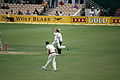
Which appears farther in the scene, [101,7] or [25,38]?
[101,7]

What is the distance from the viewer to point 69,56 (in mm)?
33812

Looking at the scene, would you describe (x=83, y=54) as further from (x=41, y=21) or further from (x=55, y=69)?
(x=41, y=21)

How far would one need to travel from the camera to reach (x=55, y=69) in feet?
87.2

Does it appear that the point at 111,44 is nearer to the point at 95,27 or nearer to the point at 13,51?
the point at 13,51

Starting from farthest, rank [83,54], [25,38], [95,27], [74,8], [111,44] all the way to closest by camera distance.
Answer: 1. [74,8]
2. [95,27]
3. [25,38]
4. [111,44]
5. [83,54]

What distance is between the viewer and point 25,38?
4759 cm

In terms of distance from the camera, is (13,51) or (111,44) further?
(111,44)

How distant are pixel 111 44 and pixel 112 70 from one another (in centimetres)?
1530

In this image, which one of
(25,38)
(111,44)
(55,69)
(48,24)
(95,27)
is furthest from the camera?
(48,24)

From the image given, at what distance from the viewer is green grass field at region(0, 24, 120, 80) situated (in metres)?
25.7

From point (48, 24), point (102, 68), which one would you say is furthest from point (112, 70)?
point (48, 24)

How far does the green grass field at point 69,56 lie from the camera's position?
2570 cm

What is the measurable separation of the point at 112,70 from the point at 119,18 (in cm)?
3651

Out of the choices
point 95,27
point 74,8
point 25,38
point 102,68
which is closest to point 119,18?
point 95,27
